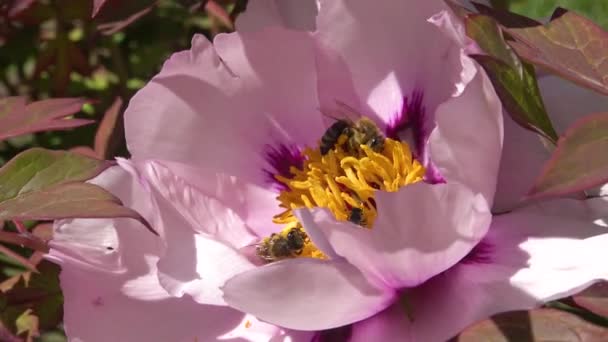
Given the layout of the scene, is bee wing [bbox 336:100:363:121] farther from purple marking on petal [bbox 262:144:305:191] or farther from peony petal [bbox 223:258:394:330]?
peony petal [bbox 223:258:394:330]

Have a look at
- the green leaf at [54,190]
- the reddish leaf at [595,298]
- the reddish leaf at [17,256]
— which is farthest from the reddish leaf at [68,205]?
the reddish leaf at [595,298]

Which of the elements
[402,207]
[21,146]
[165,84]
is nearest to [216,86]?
[165,84]

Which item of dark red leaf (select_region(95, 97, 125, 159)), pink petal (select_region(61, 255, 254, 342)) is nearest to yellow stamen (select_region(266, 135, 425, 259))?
pink petal (select_region(61, 255, 254, 342))

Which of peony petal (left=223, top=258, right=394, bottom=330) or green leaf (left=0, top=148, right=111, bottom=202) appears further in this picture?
green leaf (left=0, top=148, right=111, bottom=202)

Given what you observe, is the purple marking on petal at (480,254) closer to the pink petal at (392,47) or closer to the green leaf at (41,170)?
the pink petal at (392,47)

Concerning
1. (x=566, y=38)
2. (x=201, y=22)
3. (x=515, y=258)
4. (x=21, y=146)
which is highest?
(x=566, y=38)

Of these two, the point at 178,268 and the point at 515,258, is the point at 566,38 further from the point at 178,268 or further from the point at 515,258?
the point at 178,268

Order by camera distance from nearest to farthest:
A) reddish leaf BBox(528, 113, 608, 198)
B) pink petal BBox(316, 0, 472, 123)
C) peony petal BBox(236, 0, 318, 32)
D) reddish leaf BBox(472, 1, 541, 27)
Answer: reddish leaf BBox(528, 113, 608, 198) < reddish leaf BBox(472, 1, 541, 27) < pink petal BBox(316, 0, 472, 123) < peony petal BBox(236, 0, 318, 32)
